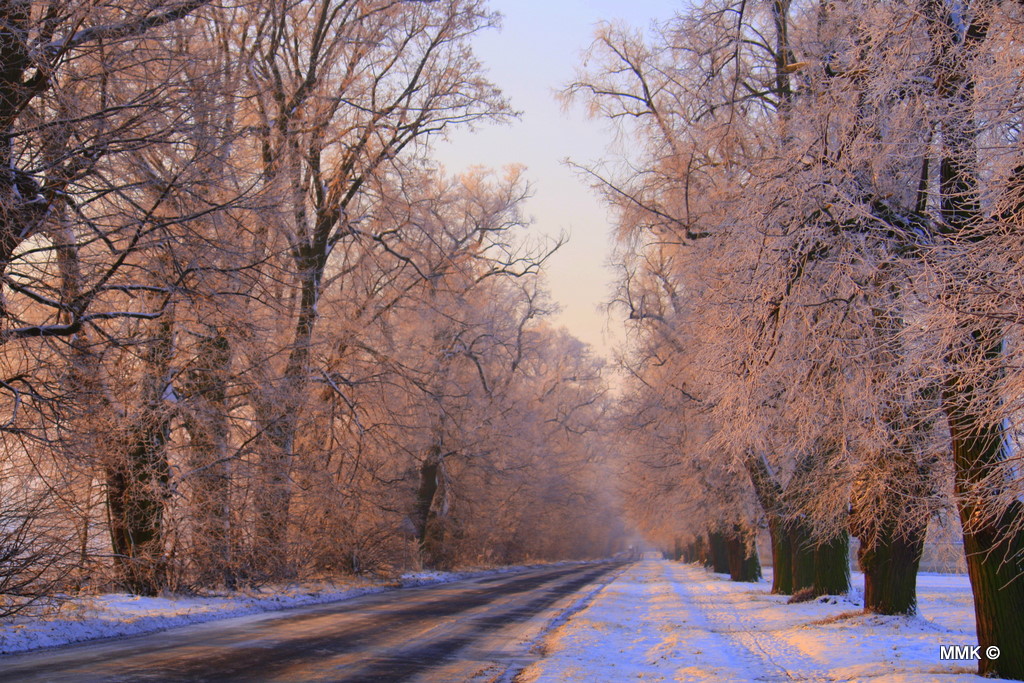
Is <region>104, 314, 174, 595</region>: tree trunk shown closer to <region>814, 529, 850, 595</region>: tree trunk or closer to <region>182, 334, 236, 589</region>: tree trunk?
<region>182, 334, 236, 589</region>: tree trunk

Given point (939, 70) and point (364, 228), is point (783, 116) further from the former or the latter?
point (364, 228)

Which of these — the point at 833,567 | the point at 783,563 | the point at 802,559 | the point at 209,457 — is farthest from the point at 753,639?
the point at 783,563

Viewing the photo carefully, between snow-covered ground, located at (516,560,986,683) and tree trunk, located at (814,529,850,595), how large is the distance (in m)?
0.40

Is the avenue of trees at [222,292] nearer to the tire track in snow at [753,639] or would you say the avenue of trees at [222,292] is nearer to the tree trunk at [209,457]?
the tree trunk at [209,457]

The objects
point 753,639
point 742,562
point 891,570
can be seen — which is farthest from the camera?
point 742,562

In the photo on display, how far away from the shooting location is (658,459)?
24766mm

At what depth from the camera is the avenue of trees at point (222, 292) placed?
8.70 m

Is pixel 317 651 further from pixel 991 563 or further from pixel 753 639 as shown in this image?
pixel 991 563

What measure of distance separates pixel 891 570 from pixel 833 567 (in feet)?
15.4

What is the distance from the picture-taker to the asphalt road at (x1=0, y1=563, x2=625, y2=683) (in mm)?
7375

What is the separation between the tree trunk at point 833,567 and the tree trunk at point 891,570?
4.04 metres

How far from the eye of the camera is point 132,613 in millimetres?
11625

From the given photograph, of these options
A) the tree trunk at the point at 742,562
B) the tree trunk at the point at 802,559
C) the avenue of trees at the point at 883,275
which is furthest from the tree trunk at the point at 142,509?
the tree trunk at the point at 742,562

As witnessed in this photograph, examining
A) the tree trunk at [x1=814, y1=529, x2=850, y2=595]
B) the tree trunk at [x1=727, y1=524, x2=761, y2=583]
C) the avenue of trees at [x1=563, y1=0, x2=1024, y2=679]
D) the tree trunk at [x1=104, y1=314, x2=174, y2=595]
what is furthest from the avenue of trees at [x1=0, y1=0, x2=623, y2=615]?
the tree trunk at [x1=814, y1=529, x2=850, y2=595]
